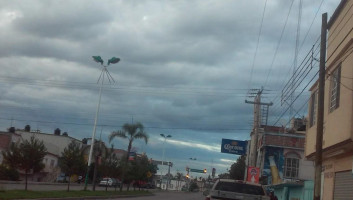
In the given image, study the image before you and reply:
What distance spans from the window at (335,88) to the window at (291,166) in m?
32.6

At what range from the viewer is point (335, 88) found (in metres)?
19.8

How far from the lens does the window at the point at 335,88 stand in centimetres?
1903

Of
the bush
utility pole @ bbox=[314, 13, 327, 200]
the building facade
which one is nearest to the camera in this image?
utility pole @ bbox=[314, 13, 327, 200]

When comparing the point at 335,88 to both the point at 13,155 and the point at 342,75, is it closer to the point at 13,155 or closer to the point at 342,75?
the point at 342,75

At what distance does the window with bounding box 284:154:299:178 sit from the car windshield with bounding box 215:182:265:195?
36265 mm

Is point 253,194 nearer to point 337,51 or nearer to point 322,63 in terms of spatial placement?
point 322,63

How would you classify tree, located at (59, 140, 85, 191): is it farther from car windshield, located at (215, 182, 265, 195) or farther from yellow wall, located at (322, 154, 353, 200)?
car windshield, located at (215, 182, 265, 195)

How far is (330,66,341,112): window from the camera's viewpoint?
1903cm

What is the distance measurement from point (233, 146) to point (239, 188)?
54099 millimetres

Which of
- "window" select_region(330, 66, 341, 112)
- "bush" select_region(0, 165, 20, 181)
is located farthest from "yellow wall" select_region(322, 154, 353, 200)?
"bush" select_region(0, 165, 20, 181)

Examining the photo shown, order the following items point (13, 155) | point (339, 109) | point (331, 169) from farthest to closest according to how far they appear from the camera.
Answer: point (13, 155)
point (331, 169)
point (339, 109)

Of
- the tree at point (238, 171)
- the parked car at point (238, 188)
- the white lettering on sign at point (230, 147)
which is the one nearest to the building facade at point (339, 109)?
the parked car at point (238, 188)

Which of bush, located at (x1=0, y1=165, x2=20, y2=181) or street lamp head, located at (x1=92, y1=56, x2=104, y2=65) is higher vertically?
street lamp head, located at (x1=92, y1=56, x2=104, y2=65)

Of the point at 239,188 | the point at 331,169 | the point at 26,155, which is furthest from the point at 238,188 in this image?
the point at 26,155
